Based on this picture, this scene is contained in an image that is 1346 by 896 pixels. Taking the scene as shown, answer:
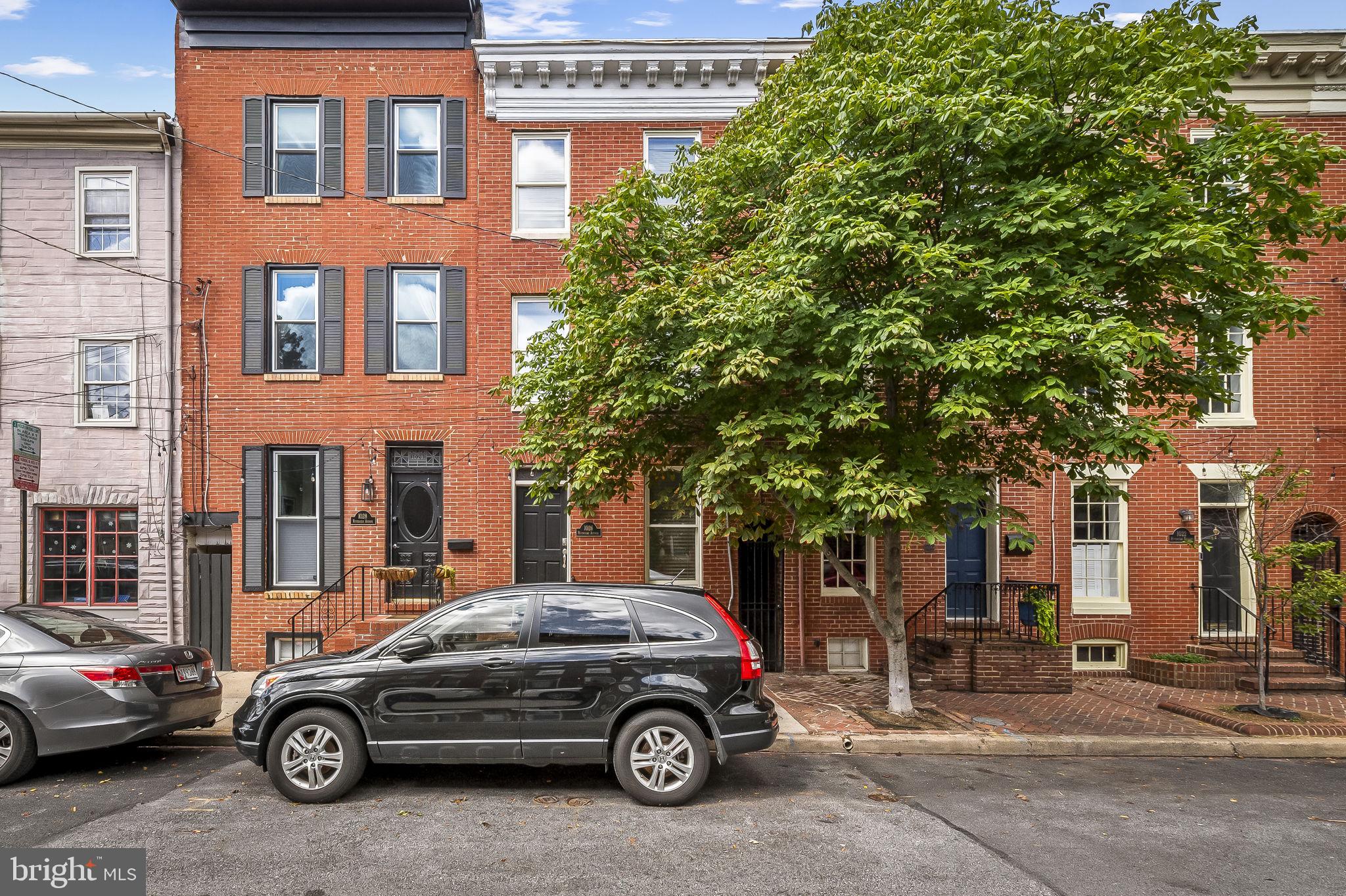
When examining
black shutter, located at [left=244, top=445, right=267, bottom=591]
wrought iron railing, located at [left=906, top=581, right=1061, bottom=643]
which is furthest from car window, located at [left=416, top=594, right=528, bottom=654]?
wrought iron railing, located at [left=906, top=581, right=1061, bottom=643]

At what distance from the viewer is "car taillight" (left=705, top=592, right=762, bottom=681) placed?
6.09 meters

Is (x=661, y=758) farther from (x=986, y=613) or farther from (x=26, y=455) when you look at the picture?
(x=26, y=455)

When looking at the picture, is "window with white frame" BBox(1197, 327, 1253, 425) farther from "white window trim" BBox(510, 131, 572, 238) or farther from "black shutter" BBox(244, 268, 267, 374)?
"black shutter" BBox(244, 268, 267, 374)

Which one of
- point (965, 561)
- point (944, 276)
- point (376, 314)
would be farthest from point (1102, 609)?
point (376, 314)

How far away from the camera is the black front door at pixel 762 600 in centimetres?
1174

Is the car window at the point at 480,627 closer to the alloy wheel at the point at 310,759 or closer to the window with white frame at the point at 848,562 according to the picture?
the alloy wheel at the point at 310,759

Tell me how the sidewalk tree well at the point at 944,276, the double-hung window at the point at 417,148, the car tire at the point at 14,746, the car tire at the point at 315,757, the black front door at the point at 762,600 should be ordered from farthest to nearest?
the double-hung window at the point at 417,148, the black front door at the point at 762,600, the sidewalk tree well at the point at 944,276, the car tire at the point at 14,746, the car tire at the point at 315,757

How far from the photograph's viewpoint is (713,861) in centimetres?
492

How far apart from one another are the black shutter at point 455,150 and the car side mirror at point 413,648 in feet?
27.7

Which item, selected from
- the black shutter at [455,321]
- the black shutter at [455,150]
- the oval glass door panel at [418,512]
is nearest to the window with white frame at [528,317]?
the black shutter at [455,321]

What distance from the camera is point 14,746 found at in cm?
631

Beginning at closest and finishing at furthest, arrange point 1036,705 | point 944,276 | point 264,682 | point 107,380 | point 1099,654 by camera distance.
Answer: point 264,682 → point 944,276 → point 1036,705 → point 107,380 → point 1099,654

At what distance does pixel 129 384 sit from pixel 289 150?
15.1 feet

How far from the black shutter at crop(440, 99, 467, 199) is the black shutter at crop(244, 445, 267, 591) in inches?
209
